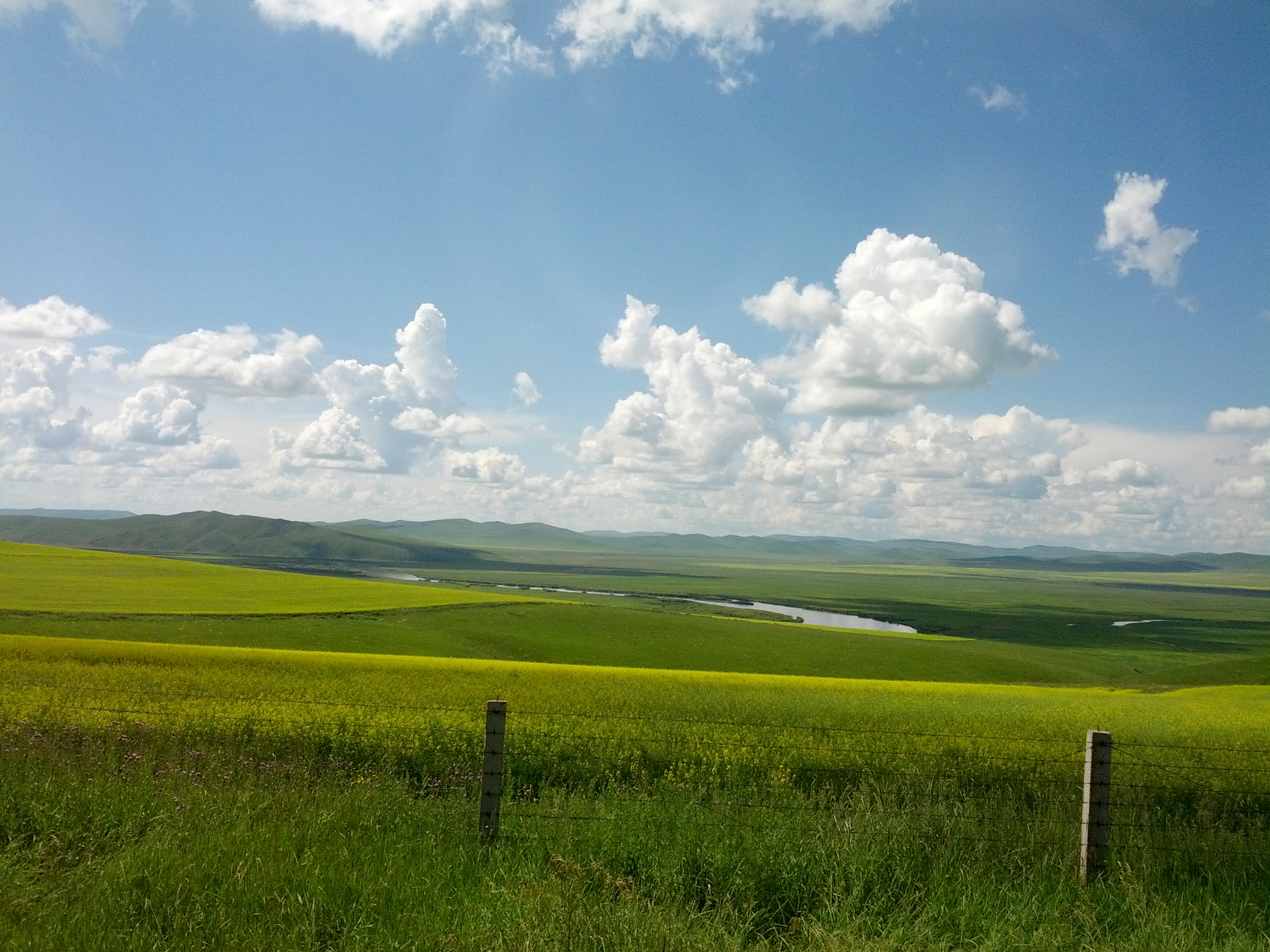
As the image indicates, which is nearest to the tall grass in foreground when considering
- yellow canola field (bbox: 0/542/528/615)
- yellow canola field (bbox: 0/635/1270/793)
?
yellow canola field (bbox: 0/635/1270/793)

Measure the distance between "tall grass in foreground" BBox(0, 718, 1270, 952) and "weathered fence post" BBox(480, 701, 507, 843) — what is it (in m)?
0.20

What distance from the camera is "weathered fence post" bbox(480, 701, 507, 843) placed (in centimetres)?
774

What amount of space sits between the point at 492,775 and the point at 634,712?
12449mm

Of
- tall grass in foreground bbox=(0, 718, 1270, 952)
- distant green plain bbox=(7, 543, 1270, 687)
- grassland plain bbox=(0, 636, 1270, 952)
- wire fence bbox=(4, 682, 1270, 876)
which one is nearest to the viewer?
tall grass in foreground bbox=(0, 718, 1270, 952)

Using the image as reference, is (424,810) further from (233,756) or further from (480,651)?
(480,651)

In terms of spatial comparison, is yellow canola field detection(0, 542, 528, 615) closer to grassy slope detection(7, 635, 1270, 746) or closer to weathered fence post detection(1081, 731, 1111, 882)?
grassy slope detection(7, 635, 1270, 746)

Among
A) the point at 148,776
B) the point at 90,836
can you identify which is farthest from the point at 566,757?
the point at 90,836

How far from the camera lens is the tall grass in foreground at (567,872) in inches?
231

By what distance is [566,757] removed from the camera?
46.2 ft

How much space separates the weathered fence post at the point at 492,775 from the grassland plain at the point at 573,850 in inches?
8.5

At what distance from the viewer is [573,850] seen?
7492 mm

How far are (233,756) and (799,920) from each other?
26.9ft

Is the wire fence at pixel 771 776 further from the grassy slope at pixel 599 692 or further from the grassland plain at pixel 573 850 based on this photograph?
the grassy slope at pixel 599 692

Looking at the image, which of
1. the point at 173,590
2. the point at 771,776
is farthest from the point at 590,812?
the point at 173,590
